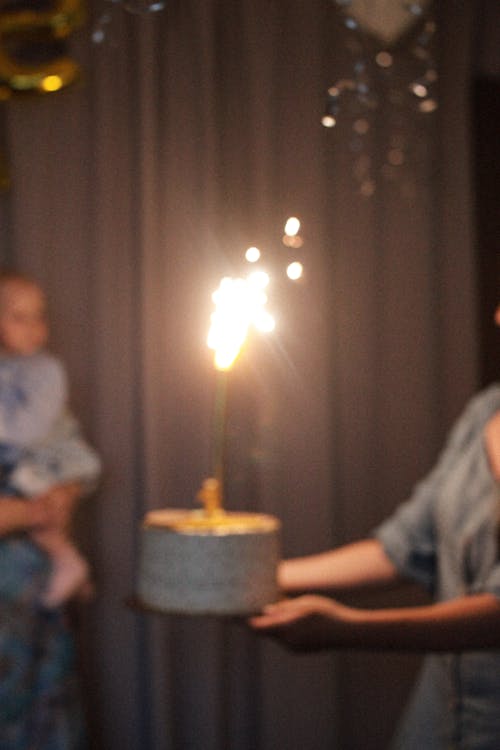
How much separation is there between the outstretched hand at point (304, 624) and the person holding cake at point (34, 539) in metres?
0.56

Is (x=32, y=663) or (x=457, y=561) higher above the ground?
(x=457, y=561)

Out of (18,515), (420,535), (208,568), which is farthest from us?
(18,515)

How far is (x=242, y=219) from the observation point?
1680 millimetres

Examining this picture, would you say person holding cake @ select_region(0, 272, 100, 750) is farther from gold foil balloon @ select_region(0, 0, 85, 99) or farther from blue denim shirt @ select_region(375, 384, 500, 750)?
blue denim shirt @ select_region(375, 384, 500, 750)

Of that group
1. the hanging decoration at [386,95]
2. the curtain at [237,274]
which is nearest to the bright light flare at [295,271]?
the curtain at [237,274]

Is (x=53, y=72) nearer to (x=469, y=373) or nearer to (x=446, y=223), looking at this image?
(x=446, y=223)

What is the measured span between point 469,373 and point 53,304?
0.90m

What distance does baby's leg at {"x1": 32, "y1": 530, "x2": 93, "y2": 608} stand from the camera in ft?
4.36

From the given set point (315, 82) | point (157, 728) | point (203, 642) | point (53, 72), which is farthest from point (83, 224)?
point (157, 728)

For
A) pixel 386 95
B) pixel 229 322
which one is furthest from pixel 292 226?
pixel 229 322

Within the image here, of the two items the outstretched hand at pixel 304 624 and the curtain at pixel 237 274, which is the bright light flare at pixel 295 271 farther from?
the outstretched hand at pixel 304 624

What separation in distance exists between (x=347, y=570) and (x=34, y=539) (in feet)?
1.77

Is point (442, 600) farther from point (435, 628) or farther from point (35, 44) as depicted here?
point (35, 44)

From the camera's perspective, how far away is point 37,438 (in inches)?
53.4
